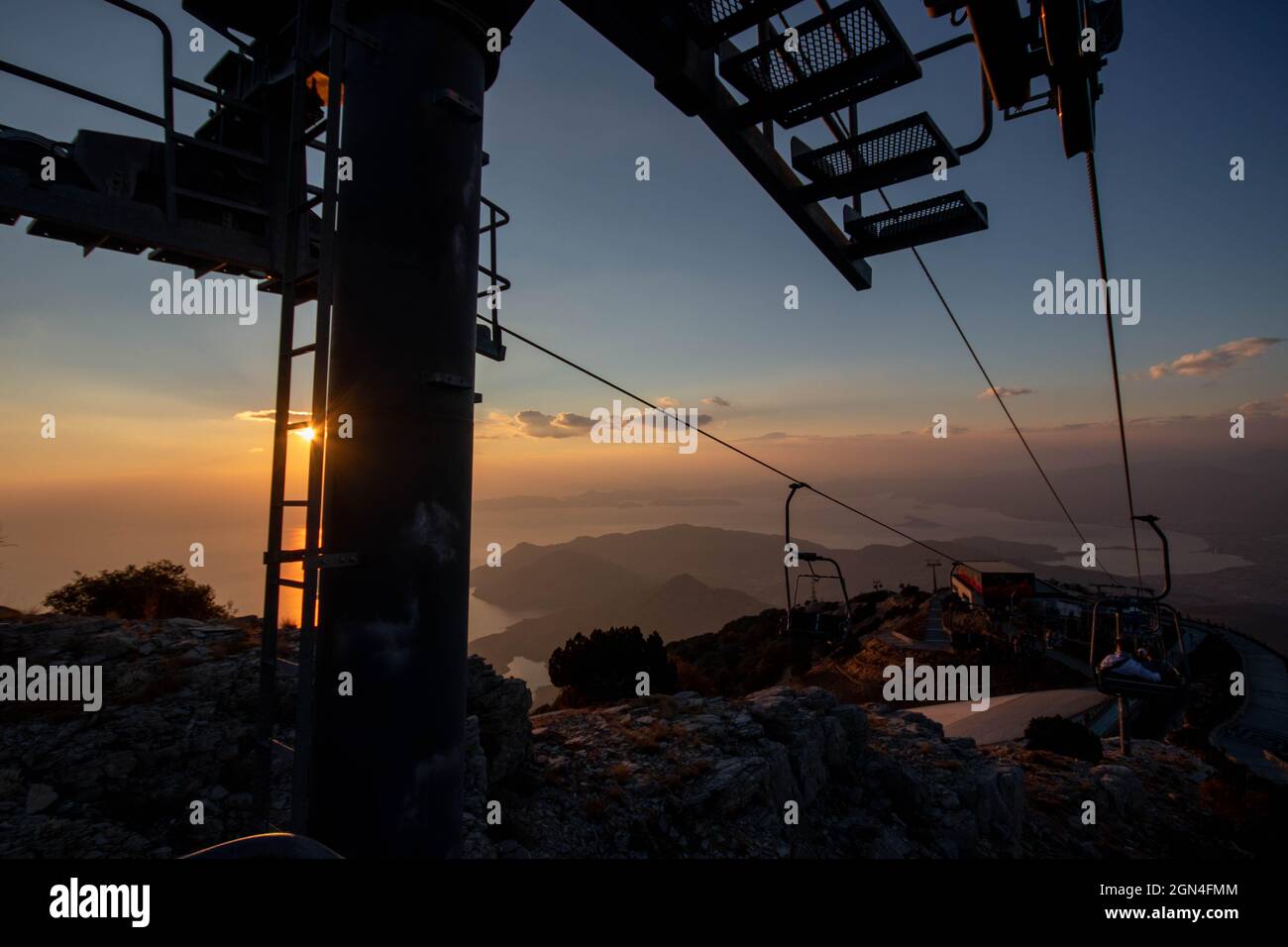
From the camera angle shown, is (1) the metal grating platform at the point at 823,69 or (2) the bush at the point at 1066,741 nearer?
(1) the metal grating platform at the point at 823,69

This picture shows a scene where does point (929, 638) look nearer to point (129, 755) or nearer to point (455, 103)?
point (129, 755)

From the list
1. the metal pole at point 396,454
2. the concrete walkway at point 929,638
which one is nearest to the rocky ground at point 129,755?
the metal pole at point 396,454

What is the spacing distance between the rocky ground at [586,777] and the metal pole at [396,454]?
1671mm

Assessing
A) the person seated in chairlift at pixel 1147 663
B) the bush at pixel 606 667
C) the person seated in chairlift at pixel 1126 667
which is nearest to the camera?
the person seated in chairlift at pixel 1126 667

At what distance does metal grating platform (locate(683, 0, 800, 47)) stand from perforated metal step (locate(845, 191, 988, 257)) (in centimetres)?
269

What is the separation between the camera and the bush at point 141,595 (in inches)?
643

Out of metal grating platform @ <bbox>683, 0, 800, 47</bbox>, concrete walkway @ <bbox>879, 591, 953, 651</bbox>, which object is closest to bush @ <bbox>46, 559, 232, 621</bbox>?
metal grating platform @ <bbox>683, 0, 800, 47</bbox>

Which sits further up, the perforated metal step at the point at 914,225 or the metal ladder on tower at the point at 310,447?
the perforated metal step at the point at 914,225

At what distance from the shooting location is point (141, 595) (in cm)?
1698

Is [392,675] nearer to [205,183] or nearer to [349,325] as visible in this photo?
[349,325]

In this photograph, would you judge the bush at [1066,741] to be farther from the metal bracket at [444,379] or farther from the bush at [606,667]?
the metal bracket at [444,379]
